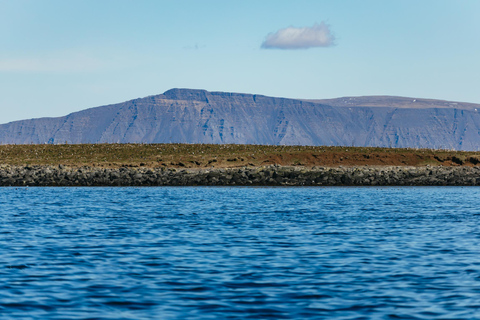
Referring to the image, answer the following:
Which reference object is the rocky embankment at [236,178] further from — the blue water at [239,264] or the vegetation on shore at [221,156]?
the blue water at [239,264]

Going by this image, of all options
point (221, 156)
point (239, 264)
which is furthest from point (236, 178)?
point (239, 264)

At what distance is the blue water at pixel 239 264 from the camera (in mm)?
13041

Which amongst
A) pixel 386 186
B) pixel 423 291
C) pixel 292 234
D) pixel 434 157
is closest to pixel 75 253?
pixel 292 234

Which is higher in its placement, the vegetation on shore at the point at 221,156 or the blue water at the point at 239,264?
the vegetation on shore at the point at 221,156

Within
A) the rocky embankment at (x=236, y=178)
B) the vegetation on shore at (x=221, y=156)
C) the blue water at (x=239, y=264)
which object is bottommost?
the blue water at (x=239, y=264)

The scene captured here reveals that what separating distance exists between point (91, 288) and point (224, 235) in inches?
417

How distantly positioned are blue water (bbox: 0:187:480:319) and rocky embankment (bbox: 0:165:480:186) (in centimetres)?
2898

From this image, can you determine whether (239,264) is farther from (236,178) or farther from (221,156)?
(221,156)

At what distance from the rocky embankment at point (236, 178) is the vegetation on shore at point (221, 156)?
1009 centimetres

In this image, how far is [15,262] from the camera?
61.3 feet

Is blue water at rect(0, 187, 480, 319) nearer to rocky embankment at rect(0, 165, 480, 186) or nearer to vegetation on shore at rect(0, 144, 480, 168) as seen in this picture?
rocky embankment at rect(0, 165, 480, 186)

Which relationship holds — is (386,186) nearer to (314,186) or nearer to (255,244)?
(314,186)

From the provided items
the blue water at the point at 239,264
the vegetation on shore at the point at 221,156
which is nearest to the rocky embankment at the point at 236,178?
the vegetation on shore at the point at 221,156

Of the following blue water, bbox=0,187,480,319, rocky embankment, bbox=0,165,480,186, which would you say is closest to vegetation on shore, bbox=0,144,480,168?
rocky embankment, bbox=0,165,480,186
